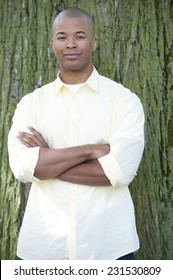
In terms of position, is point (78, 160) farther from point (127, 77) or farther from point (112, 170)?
point (127, 77)

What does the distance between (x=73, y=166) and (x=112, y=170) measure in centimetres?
22

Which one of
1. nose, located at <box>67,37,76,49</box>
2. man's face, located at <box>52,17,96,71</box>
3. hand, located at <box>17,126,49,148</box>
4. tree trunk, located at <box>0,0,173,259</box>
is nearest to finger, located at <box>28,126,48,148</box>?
hand, located at <box>17,126,49,148</box>

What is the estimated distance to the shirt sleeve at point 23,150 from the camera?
2.75 m

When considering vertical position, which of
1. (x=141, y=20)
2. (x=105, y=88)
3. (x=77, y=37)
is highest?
(x=141, y=20)

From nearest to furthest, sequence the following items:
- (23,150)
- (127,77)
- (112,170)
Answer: (112,170) < (23,150) < (127,77)

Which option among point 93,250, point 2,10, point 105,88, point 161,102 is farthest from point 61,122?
point 2,10

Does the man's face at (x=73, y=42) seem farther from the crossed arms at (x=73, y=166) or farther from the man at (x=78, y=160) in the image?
the crossed arms at (x=73, y=166)

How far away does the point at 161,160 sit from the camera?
3564 mm

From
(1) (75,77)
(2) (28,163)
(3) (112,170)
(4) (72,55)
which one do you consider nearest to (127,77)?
(1) (75,77)

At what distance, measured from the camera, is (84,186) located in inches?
109

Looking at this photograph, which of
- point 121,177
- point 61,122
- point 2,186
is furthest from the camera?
point 2,186

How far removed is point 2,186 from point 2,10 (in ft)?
4.16

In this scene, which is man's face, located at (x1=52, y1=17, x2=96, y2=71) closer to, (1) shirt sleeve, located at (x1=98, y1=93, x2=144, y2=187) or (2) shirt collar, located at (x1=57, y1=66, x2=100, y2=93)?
(2) shirt collar, located at (x1=57, y1=66, x2=100, y2=93)

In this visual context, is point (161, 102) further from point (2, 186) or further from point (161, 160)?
point (2, 186)
